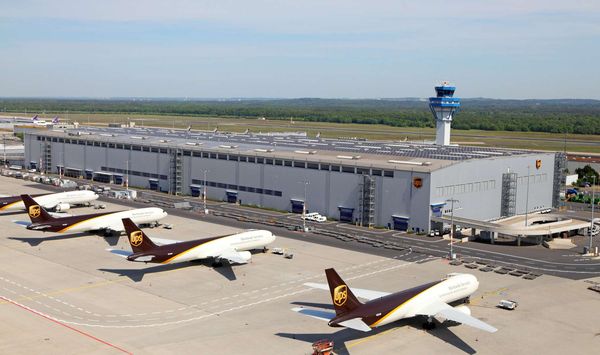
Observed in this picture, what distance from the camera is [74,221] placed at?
335 feet

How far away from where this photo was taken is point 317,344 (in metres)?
56.9

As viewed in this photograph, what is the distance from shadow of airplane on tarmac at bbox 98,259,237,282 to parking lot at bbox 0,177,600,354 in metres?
0.15

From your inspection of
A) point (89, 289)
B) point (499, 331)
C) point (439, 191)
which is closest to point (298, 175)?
point (439, 191)

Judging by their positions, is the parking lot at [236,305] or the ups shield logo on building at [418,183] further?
the ups shield logo on building at [418,183]

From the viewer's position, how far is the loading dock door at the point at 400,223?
121 metres

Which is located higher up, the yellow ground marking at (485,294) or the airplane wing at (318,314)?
the airplane wing at (318,314)

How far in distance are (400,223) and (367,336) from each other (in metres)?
60.4

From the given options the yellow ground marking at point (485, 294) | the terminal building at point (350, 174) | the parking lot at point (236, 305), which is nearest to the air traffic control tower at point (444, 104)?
the terminal building at point (350, 174)

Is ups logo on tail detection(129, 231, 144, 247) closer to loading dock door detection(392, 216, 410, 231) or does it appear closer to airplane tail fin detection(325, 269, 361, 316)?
airplane tail fin detection(325, 269, 361, 316)

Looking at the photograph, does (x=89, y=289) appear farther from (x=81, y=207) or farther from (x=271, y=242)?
(x=81, y=207)

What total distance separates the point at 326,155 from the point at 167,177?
44.1 metres

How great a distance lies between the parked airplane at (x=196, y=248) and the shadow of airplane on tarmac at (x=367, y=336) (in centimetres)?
2470

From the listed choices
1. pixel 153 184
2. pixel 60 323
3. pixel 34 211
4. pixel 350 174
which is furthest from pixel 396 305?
pixel 153 184

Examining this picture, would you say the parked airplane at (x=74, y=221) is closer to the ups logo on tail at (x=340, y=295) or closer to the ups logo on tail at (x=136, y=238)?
the ups logo on tail at (x=136, y=238)
